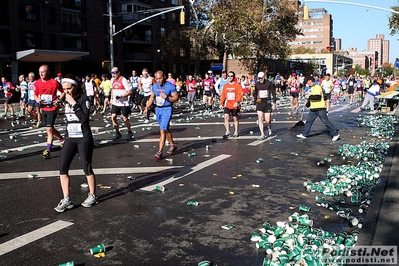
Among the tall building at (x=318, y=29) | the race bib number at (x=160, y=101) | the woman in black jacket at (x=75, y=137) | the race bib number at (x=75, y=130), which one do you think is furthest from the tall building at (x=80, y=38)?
the tall building at (x=318, y=29)

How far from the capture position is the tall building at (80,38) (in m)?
39.4

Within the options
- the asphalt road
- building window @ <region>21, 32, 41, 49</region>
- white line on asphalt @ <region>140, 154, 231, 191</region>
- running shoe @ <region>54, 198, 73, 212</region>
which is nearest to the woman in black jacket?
running shoe @ <region>54, 198, 73, 212</region>

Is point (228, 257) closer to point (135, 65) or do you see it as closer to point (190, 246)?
point (190, 246)

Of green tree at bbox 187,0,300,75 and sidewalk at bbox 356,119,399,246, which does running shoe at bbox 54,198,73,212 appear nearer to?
sidewalk at bbox 356,119,399,246

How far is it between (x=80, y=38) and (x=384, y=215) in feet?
158

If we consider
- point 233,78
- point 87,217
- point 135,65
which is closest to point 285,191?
point 87,217

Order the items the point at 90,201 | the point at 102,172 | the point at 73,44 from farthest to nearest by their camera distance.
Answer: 1. the point at 73,44
2. the point at 102,172
3. the point at 90,201

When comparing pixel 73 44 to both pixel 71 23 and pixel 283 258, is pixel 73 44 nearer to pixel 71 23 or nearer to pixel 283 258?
pixel 71 23

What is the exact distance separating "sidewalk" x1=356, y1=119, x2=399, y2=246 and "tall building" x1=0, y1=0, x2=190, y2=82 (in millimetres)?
24731

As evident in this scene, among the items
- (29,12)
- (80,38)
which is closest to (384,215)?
(29,12)

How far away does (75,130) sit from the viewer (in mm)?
5617

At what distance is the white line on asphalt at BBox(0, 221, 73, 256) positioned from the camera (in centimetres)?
450

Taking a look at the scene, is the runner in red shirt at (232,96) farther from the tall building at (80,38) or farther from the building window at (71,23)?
the building window at (71,23)

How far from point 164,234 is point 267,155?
514cm
